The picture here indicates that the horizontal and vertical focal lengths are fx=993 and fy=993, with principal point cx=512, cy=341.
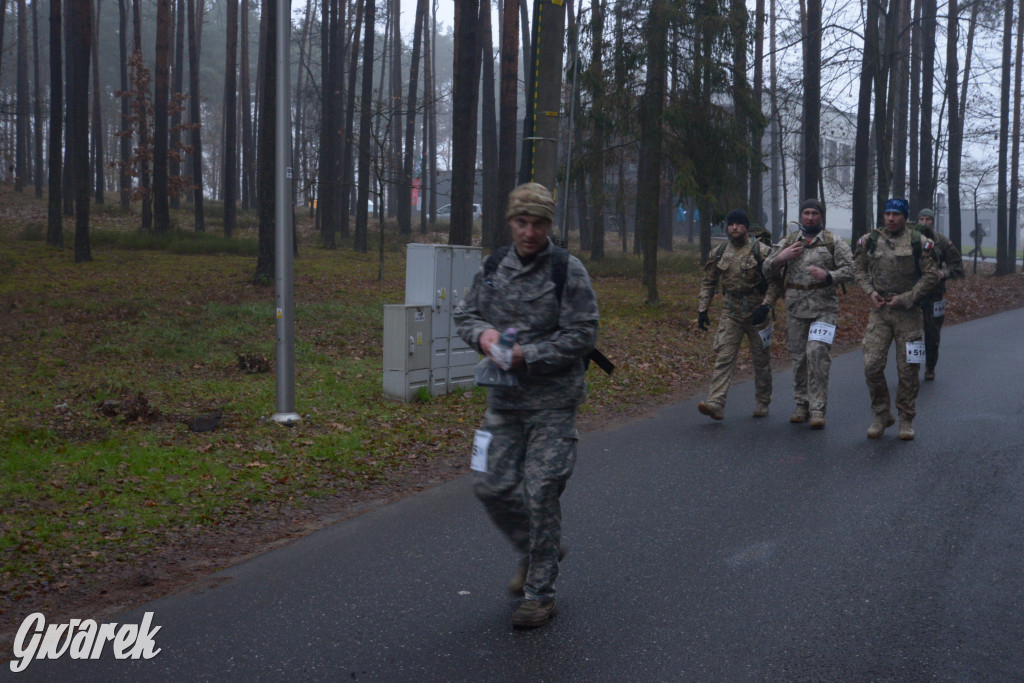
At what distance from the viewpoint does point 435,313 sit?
36.2ft

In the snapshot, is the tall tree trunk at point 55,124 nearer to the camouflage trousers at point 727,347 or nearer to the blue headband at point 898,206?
the camouflage trousers at point 727,347

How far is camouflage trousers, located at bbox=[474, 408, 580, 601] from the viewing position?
182 inches

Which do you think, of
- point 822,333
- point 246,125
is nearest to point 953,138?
point 246,125

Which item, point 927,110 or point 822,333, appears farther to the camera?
point 927,110

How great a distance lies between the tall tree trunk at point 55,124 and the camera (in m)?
25.3

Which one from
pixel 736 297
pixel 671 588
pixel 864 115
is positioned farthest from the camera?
pixel 864 115

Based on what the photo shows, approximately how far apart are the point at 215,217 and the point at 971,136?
3324 cm

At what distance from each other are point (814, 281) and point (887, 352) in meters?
1.10

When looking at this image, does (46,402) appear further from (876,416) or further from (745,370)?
(745,370)

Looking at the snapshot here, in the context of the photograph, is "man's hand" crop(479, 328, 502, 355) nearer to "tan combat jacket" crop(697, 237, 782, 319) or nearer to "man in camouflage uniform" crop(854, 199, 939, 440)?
"man in camouflage uniform" crop(854, 199, 939, 440)

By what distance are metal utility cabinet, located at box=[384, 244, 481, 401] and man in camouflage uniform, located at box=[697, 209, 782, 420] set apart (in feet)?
8.81

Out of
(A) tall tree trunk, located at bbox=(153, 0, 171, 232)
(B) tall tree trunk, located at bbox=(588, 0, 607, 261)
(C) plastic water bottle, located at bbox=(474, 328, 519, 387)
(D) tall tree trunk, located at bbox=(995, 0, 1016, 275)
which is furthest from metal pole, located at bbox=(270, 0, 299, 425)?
(D) tall tree trunk, located at bbox=(995, 0, 1016, 275)

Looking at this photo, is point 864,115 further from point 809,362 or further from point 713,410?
point 713,410

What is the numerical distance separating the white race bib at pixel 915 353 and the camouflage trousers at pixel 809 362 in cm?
75
